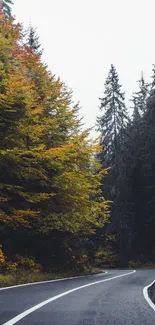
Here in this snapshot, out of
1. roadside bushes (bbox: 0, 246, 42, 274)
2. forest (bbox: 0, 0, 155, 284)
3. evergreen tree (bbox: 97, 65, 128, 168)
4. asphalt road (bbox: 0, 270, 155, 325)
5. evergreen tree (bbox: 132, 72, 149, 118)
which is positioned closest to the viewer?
asphalt road (bbox: 0, 270, 155, 325)

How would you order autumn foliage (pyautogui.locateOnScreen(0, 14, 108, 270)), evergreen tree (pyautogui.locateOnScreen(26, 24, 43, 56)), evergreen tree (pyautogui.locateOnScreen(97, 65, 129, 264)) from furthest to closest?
evergreen tree (pyautogui.locateOnScreen(97, 65, 129, 264)), evergreen tree (pyautogui.locateOnScreen(26, 24, 43, 56)), autumn foliage (pyautogui.locateOnScreen(0, 14, 108, 270))

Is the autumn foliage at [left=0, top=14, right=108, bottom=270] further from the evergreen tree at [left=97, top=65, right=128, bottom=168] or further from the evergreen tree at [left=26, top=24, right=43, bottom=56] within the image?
the evergreen tree at [left=97, top=65, right=128, bottom=168]

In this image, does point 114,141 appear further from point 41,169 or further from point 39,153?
point 39,153

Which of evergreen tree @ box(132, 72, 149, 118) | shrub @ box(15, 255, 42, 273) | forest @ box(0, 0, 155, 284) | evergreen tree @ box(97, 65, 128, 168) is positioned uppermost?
evergreen tree @ box(132, 72, 149, 118)

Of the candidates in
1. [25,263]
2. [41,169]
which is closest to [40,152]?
[41,169]

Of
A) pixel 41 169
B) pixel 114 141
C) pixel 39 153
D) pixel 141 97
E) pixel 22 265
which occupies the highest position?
pixel 141 97

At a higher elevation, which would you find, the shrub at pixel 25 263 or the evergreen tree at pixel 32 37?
the evergreen tree at pixel 32 37

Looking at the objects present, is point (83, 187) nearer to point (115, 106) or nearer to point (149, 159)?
point (149, 159)

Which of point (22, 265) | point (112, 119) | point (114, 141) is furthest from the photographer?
point (112, 119)

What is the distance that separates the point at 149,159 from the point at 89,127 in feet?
60.3

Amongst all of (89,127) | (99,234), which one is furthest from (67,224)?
(99,234)

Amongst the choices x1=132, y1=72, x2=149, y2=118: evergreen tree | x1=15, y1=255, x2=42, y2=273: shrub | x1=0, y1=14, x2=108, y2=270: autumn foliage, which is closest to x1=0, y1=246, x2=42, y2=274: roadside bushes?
x1=15, y1=255, x2=42, y2=273: shrub

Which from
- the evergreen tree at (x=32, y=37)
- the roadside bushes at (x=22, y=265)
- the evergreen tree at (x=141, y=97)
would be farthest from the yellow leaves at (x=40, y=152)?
the evergreen tree at (x=141, y=97)

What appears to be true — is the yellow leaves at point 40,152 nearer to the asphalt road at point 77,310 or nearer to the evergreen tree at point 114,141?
the asphalt road at point 77,310
